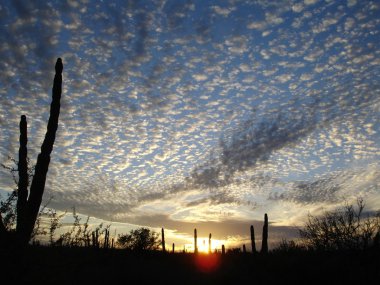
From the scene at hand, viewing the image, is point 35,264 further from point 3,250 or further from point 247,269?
point 247,269

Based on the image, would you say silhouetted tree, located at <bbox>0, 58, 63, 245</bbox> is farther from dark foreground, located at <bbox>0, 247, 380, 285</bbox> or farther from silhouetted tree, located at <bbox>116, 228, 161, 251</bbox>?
silhouetted tree, located at <bbox>116, 228, 161, 251</bbox>

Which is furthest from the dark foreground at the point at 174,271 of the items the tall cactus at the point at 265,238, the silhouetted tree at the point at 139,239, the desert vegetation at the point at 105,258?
the silhouetted tree at the point at 139,239

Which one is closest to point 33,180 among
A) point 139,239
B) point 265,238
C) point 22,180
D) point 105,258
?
point 22,180

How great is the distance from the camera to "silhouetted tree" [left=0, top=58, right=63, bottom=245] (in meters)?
9.26

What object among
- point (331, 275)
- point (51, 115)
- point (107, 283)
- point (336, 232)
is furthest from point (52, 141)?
point (336, 232)

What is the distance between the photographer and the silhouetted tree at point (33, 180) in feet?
30.4

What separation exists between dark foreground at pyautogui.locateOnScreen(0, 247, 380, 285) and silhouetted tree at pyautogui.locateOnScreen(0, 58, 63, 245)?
0.59m

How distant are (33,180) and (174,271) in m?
15.6

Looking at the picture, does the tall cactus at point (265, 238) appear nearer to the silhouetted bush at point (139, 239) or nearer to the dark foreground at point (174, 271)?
the dark foreground at point (174, 271)

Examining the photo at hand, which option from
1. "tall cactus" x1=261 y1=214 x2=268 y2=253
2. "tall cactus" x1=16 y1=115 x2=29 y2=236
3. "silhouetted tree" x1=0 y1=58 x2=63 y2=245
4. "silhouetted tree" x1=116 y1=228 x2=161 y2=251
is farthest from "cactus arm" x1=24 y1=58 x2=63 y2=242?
"silhouetted tree" x1=116 y1=228 x2=161 y2=251

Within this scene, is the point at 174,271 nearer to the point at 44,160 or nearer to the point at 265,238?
the point at 265,238

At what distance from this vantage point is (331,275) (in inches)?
531

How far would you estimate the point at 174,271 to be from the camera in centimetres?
2302

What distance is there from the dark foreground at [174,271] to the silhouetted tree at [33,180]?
0.59 m
